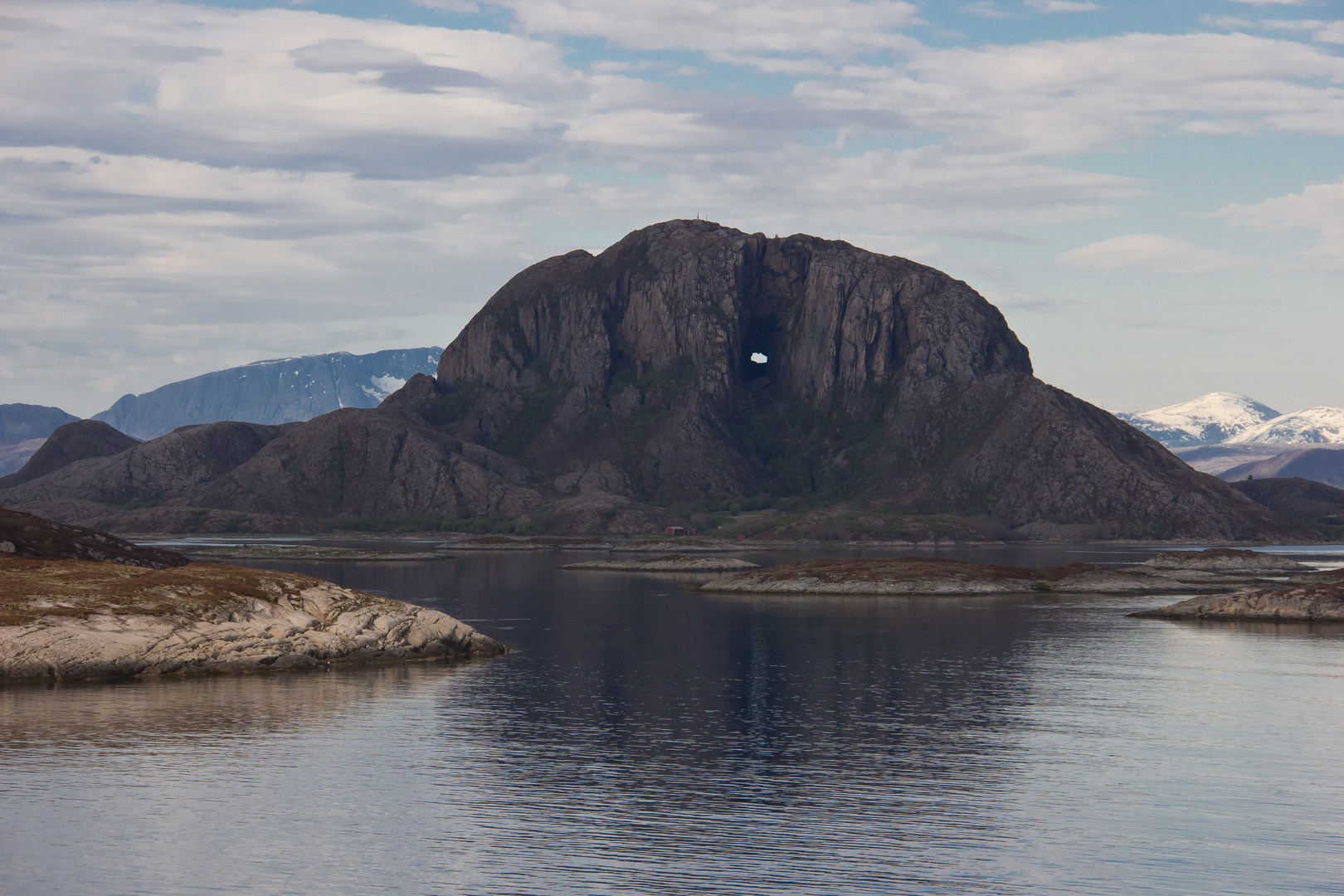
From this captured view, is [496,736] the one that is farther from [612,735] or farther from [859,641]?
[859,641]

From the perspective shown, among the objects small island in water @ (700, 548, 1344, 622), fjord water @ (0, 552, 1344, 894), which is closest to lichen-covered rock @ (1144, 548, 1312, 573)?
small island in water @ (700, 548, 1344, 622)

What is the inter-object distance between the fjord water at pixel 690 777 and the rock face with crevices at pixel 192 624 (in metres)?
2.40

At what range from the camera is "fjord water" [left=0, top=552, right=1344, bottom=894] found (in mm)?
33156

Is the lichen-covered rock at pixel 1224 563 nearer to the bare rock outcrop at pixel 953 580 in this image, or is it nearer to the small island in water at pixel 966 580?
the small island in water at pixel 966 580

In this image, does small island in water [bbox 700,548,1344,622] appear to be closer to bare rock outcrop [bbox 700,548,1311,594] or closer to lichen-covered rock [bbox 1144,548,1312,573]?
bare rock outcrop [bbox 700,548,1311,594]

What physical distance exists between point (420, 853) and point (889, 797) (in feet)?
52.1

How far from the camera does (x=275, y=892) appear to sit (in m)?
31.1

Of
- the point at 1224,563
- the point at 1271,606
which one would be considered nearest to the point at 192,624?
the point at 1271,606

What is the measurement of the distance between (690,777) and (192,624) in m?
36.3

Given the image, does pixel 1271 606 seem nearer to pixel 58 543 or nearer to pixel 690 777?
pixel 690 777

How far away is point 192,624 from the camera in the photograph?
69188 millimetres

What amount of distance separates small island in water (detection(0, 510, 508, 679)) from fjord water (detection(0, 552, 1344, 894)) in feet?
7.67

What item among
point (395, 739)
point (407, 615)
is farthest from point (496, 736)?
point (407, 615)

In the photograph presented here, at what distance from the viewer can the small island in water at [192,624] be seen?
65.2m
